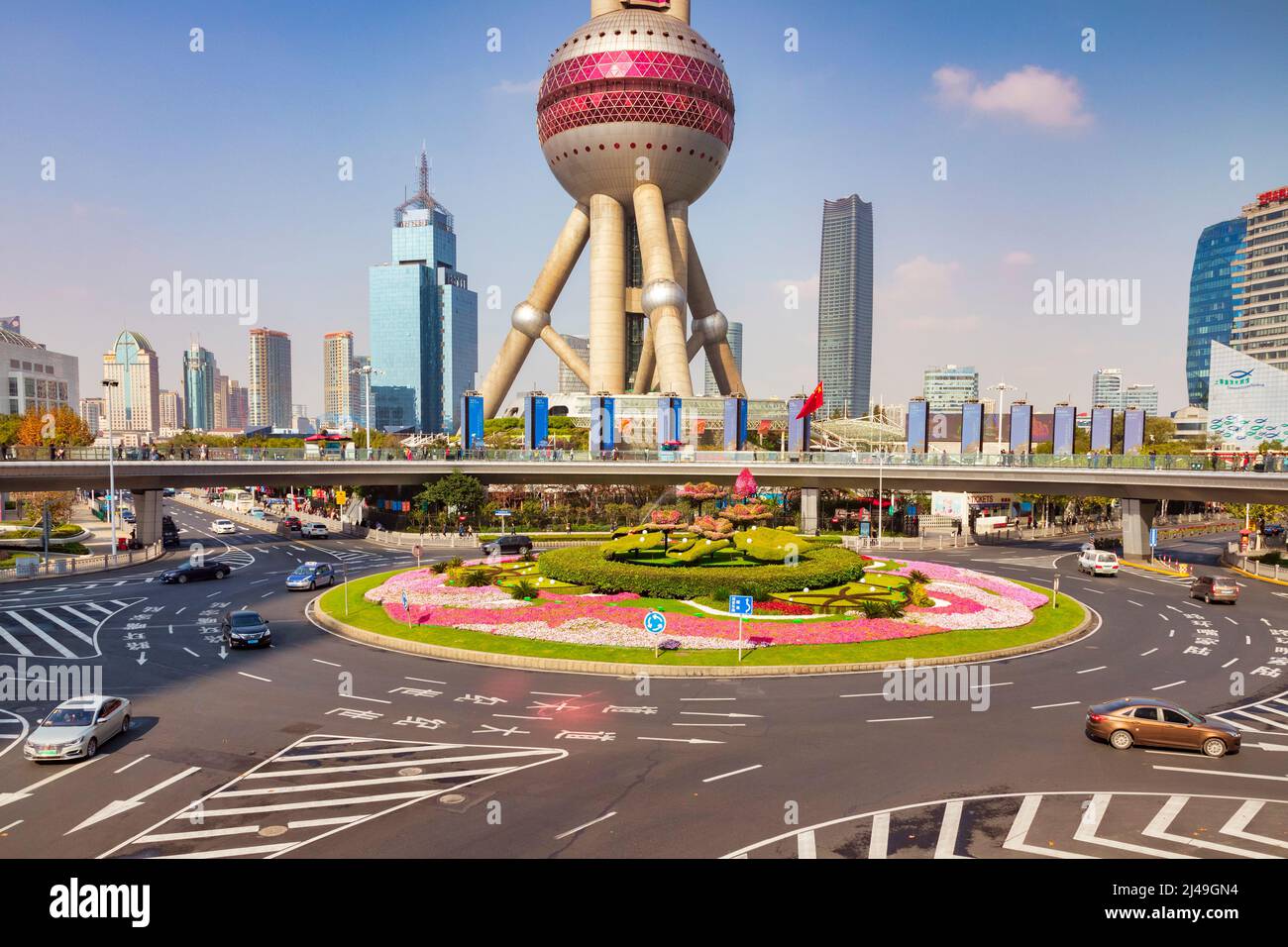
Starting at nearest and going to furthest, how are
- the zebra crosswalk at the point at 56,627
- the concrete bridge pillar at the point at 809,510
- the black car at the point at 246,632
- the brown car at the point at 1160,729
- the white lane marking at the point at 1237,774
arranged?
the white lane marking at the point at 1237,774
the brown car at the point at 1160,729
the zebra crosswalk at the point at 56,627
the black car at the point at 246,632
the concrete bridge pillar at the point at 809,510

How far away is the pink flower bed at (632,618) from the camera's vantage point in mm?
31141

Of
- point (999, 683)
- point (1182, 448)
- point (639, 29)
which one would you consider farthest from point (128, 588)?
point (1182, 448)

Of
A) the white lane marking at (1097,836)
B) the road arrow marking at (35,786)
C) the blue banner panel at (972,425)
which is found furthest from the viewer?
the blue banner panel at (972,425)

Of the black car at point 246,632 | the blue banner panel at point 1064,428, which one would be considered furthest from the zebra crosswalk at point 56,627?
the blue banner panel at point 1064,428

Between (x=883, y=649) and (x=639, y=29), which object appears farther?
(x=639, y=29)

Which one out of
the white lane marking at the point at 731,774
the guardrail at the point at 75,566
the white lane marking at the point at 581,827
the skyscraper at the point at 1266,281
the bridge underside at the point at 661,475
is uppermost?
the skyscraper at the point at 1266,281

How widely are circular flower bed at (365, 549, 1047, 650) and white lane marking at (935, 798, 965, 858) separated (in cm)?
1348

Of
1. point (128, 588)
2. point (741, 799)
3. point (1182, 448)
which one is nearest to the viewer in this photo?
point (741, 799)

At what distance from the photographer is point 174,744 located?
69.0ft

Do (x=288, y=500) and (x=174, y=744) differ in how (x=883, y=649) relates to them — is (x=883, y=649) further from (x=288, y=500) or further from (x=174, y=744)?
(x=288, y=500)

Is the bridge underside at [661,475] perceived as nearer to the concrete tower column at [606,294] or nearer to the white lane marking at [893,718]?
the concrete tower column at [606,294]

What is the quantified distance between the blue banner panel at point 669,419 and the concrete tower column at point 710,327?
33.4 metres

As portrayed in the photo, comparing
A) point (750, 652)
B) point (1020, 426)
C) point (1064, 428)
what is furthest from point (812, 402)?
point (750, 652)
